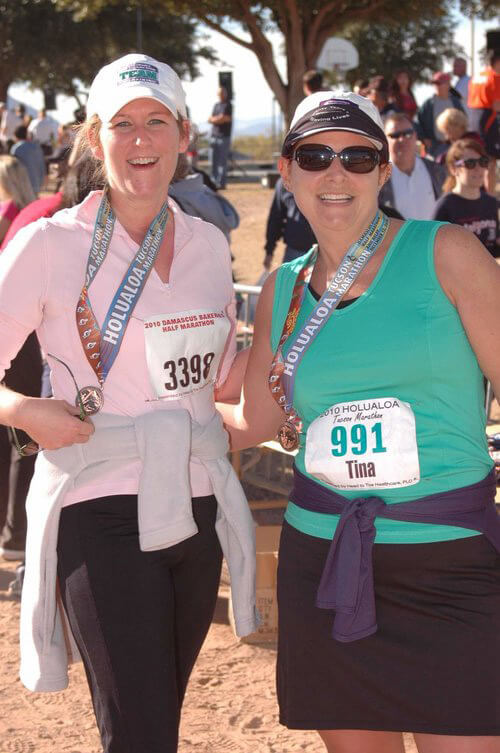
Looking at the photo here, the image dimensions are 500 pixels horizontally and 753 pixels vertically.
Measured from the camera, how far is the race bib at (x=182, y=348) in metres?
2.72

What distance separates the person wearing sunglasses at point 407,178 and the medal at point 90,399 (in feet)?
19.5

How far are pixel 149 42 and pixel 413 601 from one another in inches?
1699

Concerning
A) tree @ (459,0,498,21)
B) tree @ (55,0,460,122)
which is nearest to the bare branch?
tree @ (55,0,460,122)

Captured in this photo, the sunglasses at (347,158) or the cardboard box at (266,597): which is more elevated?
the sunglasses at (347,158)

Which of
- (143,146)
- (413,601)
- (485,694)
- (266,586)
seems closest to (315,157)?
(143,146)

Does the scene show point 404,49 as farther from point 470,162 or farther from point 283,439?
point 283,439

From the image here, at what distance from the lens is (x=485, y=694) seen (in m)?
2.49

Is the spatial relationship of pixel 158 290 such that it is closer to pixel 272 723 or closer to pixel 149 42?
pixel 272 723

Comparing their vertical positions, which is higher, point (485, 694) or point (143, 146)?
point (143, 146)

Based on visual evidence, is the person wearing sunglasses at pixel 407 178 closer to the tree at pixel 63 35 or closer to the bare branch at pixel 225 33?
the bare branch at pixel 225 33

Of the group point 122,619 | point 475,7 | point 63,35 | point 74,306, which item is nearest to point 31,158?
point 74,306

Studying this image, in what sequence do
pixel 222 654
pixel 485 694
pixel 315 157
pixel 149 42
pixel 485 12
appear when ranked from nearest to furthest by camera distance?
pixel 485 694 → pixel 315 157 → pixel 222 654 → pixel 485 12 → pixel 149 42

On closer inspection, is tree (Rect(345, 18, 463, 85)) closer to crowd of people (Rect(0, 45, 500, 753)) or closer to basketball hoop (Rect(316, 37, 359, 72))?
basketball hoop (Rect(316, 37, 359, 72))

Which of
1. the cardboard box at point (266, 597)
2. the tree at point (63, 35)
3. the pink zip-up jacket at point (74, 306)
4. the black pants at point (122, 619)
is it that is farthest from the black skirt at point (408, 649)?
the tree at point (63, 35)
